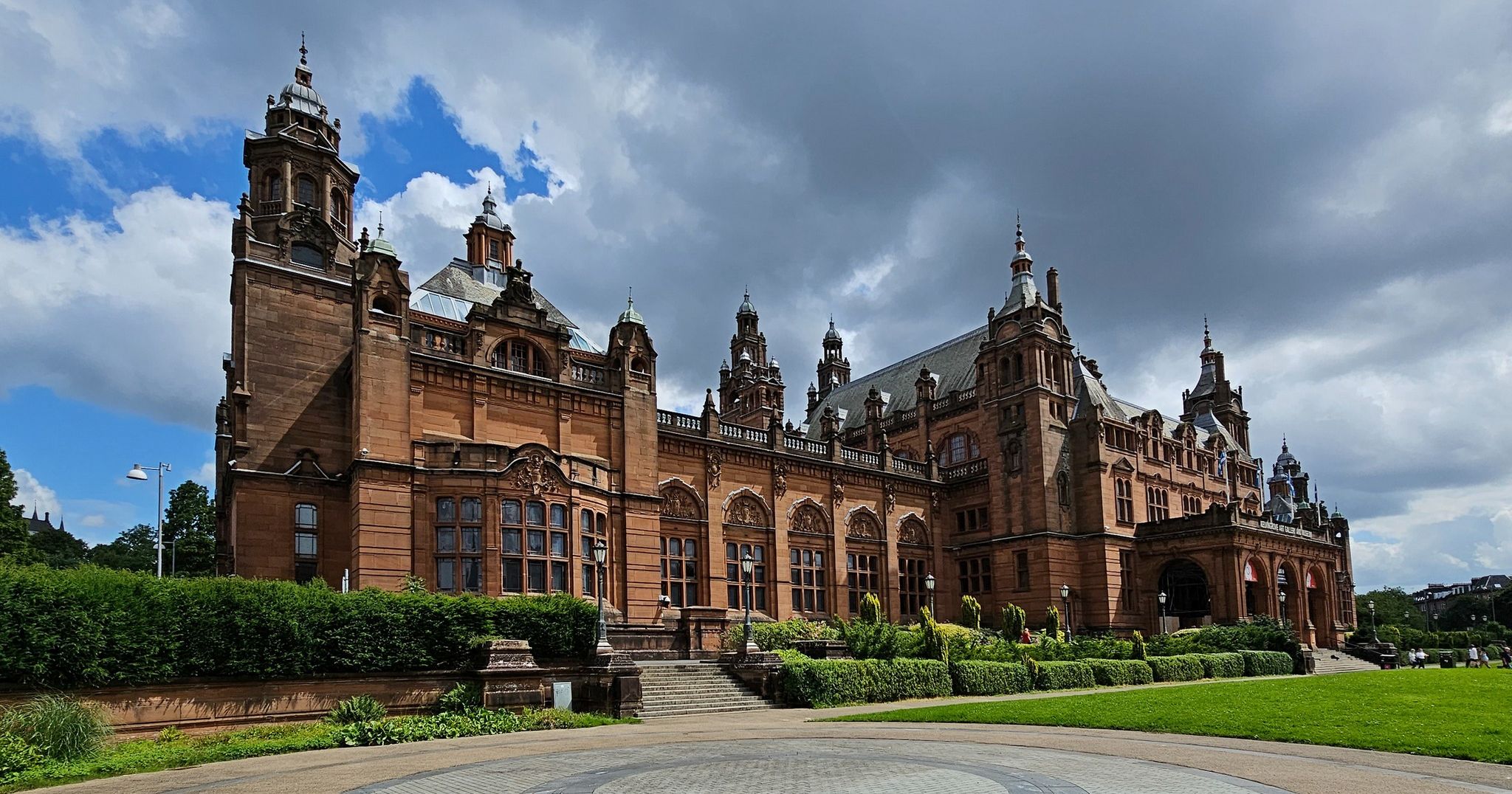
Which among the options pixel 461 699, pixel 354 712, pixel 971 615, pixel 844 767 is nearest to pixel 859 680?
pixel 971 615

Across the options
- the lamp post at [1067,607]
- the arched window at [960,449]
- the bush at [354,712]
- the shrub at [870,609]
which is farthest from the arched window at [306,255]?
the lamp post at [1067,607]

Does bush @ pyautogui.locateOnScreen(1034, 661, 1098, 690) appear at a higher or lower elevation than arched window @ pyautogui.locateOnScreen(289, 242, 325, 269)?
lower

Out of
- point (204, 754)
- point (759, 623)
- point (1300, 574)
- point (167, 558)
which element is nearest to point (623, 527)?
point (759, 623)

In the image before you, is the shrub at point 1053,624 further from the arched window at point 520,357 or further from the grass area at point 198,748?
the grass area at point 198,748

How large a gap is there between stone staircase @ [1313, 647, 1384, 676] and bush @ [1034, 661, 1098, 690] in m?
16.6

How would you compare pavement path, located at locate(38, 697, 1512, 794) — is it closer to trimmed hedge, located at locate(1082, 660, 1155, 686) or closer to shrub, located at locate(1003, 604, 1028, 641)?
trimmed hedge, located at locate(1082, 660, 1155, 686)

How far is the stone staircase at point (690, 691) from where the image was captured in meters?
27.9

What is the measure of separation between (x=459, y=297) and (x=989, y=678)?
2739 cm

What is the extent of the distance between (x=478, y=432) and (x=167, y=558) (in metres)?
52.0

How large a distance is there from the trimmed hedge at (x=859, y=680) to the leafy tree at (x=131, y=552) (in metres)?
63.6

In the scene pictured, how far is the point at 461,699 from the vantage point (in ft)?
82.1

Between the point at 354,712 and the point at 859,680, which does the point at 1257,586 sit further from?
the point at 354,712

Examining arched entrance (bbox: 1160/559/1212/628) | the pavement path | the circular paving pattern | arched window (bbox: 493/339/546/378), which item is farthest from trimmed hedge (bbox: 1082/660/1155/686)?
arched window (bbox: 493/339/546/378)

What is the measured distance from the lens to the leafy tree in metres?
80.8
